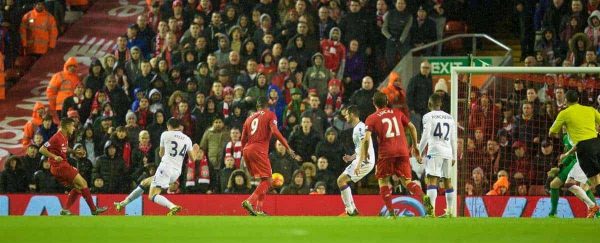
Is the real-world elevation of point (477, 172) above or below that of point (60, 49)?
below

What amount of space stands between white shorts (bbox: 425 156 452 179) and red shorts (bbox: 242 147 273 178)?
2413mm

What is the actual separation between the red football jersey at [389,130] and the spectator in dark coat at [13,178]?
294 inches

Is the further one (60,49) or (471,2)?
(60,49)

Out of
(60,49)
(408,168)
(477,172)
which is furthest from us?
(60,49)

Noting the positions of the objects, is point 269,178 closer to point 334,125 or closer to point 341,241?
point 334,125

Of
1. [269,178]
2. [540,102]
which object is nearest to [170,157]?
[269,178]

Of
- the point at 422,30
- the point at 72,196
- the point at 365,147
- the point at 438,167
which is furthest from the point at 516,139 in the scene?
the point at 72,196

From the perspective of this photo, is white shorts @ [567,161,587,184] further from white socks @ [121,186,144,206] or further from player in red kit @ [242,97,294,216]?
white socks @ [121,186,144,206]

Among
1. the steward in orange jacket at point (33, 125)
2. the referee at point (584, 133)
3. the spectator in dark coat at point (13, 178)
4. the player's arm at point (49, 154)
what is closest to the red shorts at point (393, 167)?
the referee at point (584, 133)

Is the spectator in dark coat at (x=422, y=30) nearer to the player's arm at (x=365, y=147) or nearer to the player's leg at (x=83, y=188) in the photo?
the player's arm at (x=365, y=147)

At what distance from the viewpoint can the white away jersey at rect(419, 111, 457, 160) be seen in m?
18.5

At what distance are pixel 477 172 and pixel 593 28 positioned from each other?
3855 millimetres

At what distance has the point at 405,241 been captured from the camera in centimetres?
1241

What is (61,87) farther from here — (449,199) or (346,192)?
(449,199)
